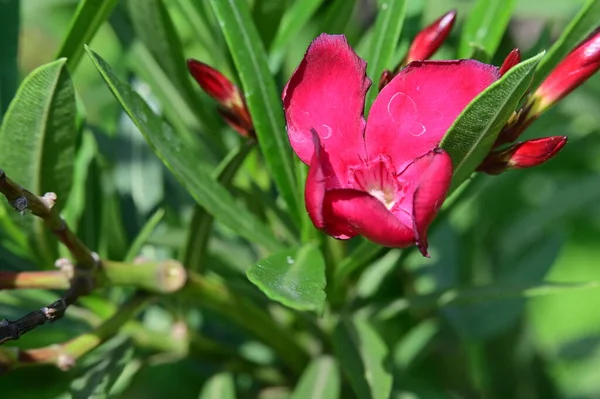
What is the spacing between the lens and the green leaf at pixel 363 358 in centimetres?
82

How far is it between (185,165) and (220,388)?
0.36m

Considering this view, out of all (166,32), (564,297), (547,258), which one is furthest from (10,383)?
(564,297)

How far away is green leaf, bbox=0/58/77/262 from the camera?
0.72 metres

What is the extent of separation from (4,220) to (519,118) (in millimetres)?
586

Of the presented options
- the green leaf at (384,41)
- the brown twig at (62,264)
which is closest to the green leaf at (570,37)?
the green leaf at (384,41)

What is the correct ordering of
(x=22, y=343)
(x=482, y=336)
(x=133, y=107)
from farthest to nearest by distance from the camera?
(x=482, y=336) → (x=22, y=343) → (x=133, y=107)

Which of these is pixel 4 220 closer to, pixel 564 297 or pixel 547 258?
pixel 547 258

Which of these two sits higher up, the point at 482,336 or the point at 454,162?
the point at 454,162

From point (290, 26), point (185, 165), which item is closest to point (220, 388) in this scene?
point (185, 165)

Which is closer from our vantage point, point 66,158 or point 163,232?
point 66,158

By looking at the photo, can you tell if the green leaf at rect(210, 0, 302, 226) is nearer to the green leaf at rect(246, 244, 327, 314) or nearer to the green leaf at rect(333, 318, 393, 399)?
the green leaf at rect(246, 244, 327, 314)

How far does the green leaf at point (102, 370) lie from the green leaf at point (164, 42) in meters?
0.31

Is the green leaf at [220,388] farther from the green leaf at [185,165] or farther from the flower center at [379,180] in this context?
the flower center at [379,180]

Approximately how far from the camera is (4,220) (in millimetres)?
879
